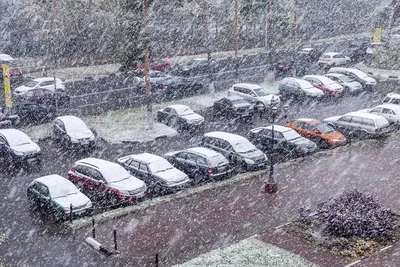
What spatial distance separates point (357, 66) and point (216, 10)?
57.6 ft

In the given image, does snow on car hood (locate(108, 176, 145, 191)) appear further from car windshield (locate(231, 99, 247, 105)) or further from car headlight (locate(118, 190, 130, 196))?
car windshield (locate(231, 99, 247, 105))

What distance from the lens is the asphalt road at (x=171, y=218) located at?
18922 millimetres

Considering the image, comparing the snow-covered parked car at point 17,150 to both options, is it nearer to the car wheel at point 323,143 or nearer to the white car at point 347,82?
the car wheel at point 323,143

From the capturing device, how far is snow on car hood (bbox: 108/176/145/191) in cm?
2276

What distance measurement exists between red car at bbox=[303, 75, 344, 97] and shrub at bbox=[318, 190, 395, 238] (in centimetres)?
1975

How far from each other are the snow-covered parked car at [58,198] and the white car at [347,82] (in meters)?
25.6

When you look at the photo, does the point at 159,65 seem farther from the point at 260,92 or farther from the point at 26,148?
the point at 26,148

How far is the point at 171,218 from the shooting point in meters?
21.7

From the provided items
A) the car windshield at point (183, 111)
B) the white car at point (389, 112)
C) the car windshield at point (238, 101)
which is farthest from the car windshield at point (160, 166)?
the white car at point (389, 112)

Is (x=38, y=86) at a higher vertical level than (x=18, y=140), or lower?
lower

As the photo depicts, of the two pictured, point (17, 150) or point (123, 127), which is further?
point (123, 127)

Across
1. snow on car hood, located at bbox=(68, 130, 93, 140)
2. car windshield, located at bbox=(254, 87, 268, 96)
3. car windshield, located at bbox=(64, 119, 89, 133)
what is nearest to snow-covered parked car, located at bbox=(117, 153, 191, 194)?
snow on car hood, located at bbox=(68, 130, 93, 140)

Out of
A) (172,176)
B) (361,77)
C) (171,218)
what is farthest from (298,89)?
(171,218)

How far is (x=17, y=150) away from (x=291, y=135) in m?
14.1
